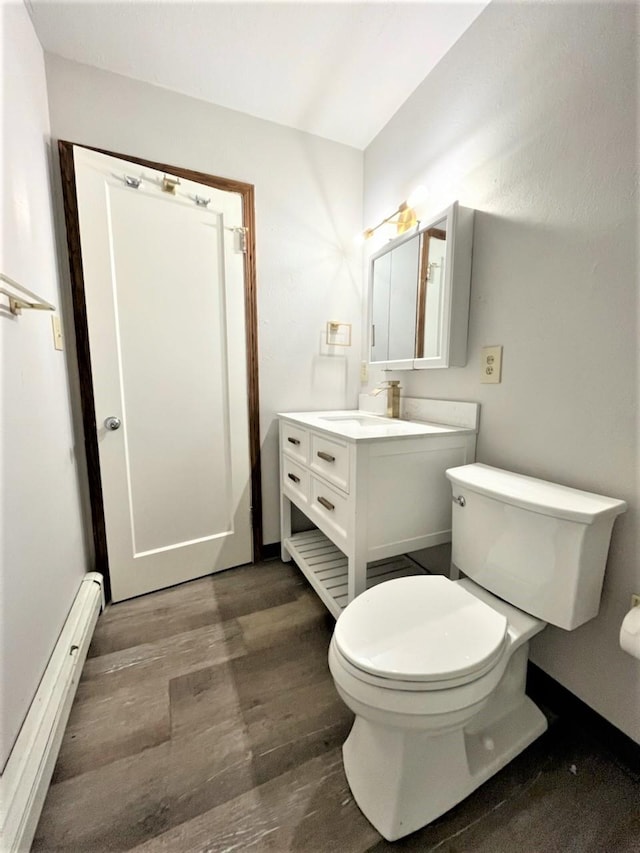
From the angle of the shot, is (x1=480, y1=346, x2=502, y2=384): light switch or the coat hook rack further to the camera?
(x1=480, y1=346, x2=502, y2=384): light switch

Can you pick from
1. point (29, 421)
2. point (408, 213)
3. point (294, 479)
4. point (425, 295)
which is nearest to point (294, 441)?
point (294, 479)

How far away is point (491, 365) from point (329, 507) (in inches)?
32.2

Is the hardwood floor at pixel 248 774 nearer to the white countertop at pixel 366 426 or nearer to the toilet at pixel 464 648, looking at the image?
the toilet at pixel 464 648

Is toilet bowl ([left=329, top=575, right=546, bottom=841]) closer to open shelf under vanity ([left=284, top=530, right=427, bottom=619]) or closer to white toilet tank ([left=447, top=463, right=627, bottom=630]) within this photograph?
white toilet tank ([left=447, top=463, right=627, bottom=630])

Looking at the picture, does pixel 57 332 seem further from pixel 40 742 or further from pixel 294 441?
pixel 40 742

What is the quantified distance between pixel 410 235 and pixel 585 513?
1310 millimetres

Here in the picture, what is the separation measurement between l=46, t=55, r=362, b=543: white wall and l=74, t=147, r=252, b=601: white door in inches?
6.0

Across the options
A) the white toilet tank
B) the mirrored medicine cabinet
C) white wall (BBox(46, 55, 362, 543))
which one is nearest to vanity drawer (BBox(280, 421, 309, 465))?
white wall (BBox(46, 55, 362, 543))

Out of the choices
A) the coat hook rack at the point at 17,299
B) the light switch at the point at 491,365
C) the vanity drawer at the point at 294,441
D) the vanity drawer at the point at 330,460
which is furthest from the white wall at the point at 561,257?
the coat hook rack at the point at 17,299

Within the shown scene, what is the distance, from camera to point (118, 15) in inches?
48.9

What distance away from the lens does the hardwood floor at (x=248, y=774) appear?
79 cm

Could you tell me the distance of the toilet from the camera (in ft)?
2.43

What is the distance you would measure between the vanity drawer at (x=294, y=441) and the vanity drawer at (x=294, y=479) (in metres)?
0.05

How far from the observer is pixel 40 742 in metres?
0.87
